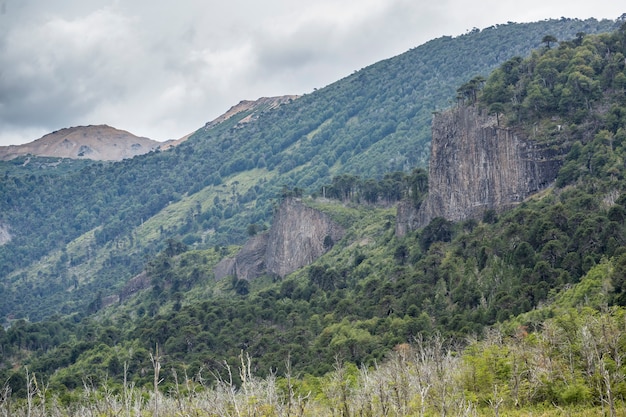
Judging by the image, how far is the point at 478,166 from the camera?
114 m

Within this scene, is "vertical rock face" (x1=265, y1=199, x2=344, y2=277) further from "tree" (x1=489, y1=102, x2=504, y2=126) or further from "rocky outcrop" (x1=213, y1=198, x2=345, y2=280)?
"tree" (x1=489, y1=102, x2=504, y2=126)

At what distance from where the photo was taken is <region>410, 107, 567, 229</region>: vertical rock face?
10894 centimetres

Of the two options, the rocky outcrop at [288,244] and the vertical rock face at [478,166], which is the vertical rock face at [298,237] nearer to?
the rocky outcrop at [288,244]

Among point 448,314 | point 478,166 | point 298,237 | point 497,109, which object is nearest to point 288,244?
point 298,237

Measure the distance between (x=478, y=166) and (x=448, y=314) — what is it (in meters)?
27.1

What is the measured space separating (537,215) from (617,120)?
19.2m

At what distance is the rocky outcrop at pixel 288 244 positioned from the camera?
490 ft

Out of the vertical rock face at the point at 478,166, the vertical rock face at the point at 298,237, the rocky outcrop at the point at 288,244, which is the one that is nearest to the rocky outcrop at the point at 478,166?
the vertical rock face at the point at 478,166

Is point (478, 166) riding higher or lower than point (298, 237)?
higher

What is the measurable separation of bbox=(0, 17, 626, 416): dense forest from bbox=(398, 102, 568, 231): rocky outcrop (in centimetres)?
225

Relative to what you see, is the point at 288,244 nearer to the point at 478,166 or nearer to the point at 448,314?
the point at 478,166

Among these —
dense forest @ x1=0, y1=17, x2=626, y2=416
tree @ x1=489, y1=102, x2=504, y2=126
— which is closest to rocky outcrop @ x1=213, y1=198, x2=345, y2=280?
dense forest @ x1=0, y1=17, x2=626, y2=416

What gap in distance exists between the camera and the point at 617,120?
107 meters

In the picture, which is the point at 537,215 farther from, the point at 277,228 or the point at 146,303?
the point at 146,303
